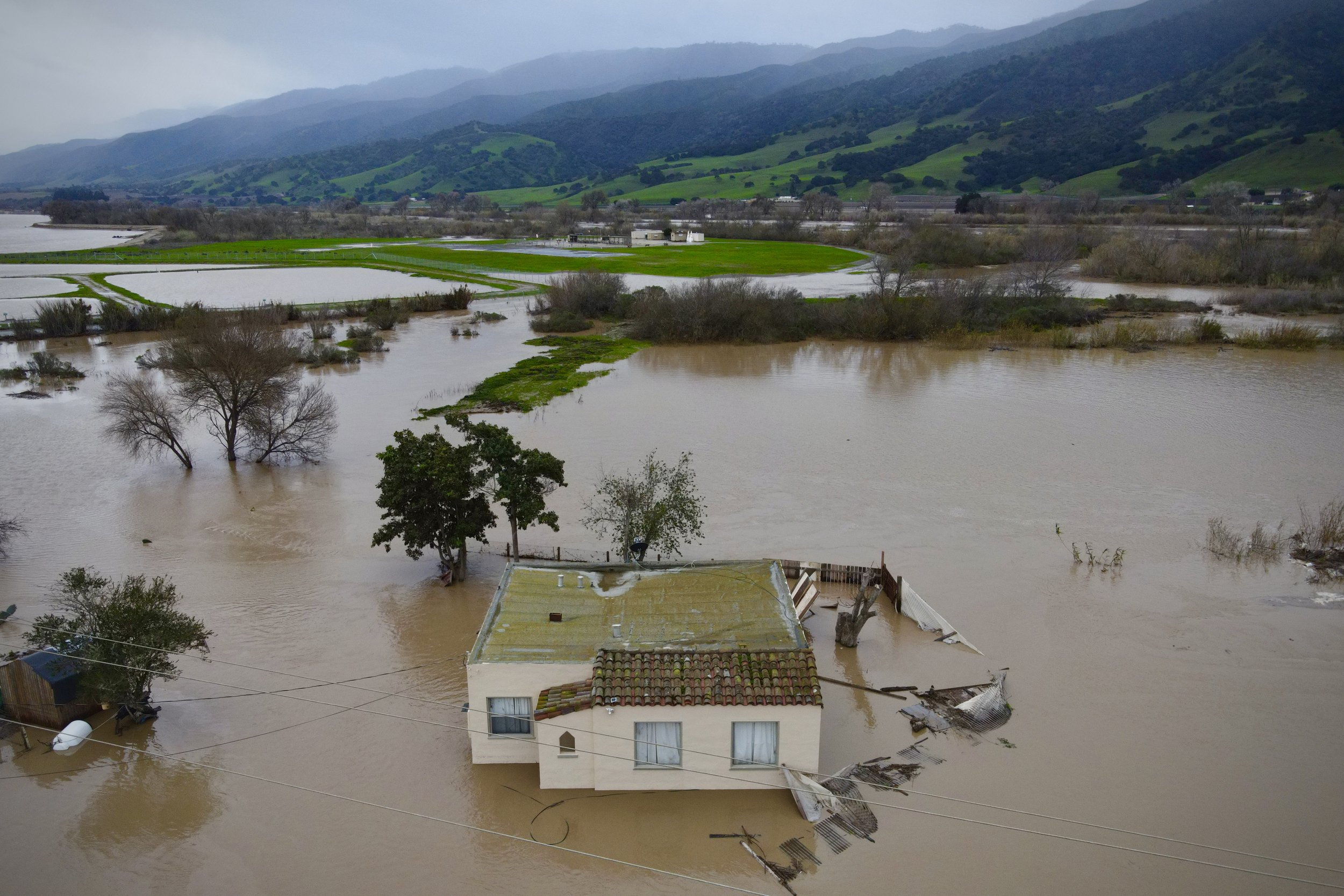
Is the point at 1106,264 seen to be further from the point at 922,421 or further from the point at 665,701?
the point at 665,701

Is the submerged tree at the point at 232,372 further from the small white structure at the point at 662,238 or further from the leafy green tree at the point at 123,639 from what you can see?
the small white structure at the point at 662,238

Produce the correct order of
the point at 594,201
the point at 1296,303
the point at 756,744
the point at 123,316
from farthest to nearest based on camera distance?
the point at 594,201 → the point at 1296,303 → the point at 123,316 → the point at 756,744

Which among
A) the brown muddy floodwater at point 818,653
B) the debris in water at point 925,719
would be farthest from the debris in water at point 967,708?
the brown muddy floodwater at point 818,653

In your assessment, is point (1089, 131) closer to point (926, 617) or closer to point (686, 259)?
point (686, 259)

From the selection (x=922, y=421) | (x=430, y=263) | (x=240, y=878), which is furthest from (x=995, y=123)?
(x=240, y=878)

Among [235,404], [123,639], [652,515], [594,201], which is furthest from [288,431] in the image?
[594,201]

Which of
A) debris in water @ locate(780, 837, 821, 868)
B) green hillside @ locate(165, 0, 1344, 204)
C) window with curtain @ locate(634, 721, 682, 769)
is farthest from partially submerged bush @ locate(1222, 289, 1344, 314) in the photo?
green hillside @ locate(165, 0, 1344, 204)

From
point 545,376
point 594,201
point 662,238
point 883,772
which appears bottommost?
point 883,772
